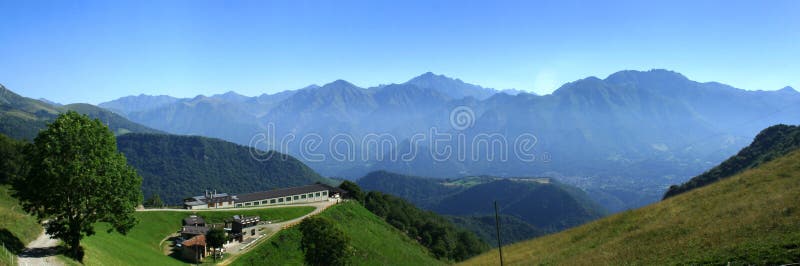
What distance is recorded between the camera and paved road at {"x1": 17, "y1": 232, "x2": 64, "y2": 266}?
97.9 ft

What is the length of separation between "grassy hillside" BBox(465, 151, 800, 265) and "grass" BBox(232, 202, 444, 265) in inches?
1178

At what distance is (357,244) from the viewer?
268 ft

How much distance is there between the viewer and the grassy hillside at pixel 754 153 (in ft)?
496

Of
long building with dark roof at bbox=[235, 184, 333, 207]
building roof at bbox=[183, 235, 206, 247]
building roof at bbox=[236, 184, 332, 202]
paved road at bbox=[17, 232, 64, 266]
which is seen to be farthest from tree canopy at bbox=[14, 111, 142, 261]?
building roof at bbox=[236, 184, 332, 202]

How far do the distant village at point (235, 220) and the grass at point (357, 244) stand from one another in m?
4.83

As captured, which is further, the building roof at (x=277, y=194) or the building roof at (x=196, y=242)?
the building roof at (x=277, y=194)

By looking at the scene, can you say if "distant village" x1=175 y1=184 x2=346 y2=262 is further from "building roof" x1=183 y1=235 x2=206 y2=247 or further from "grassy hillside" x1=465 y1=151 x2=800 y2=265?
"grassy hillside" x1=465 y1=151 x2=800 y2=265

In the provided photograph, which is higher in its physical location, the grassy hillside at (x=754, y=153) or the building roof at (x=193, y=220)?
the grassy hillside at (x=754, y=153)

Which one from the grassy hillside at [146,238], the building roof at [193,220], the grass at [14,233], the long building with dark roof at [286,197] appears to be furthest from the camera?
the long building with dark roof at [286,197]

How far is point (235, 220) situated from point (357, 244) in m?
20.9

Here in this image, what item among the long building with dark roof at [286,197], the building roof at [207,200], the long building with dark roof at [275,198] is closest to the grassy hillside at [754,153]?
the long building with dark roof at [275,198]

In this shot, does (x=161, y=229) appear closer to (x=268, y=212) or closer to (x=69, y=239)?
(x=268, y=212)

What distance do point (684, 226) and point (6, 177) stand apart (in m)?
84.4

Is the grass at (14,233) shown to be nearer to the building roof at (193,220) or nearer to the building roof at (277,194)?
the building roof at (193,220)
